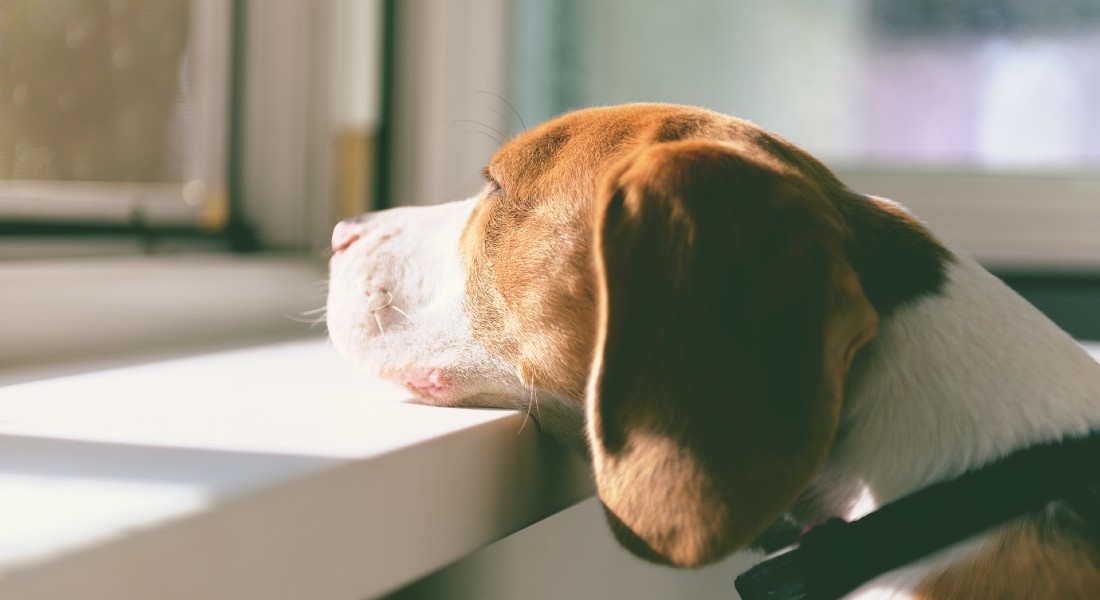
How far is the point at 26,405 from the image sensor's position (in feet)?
2.81

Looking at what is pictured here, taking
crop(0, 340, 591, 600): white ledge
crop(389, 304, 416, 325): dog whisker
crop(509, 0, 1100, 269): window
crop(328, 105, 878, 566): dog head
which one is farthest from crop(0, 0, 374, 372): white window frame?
crop(328, 105, 878, 566): dog head

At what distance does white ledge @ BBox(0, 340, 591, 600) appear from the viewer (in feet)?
1.71

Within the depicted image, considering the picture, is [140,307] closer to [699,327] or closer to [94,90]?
[94,90]

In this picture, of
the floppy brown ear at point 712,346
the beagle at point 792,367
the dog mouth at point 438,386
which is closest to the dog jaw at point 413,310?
the dog mouth at point 438,386

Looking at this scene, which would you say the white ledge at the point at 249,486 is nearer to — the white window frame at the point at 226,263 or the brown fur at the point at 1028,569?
the white window frame at the point at 226,263

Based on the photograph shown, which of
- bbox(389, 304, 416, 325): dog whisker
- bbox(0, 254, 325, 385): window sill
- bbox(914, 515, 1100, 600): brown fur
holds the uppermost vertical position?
bbox(389, 304, 416, 325): dog whisker

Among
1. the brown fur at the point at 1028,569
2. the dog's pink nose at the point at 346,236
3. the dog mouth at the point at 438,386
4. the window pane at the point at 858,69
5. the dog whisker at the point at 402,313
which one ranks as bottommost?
the dog mouth at the point at 438,386

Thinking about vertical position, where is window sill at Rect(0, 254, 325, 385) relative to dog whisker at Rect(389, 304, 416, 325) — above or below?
below

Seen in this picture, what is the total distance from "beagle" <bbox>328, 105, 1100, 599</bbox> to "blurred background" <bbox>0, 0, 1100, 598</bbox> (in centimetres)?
49

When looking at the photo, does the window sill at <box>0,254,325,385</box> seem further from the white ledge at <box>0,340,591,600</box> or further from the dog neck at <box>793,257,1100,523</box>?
the dog neck at <box>793,257,1100,523</box>

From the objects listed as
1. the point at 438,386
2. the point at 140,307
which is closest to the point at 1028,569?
the point at 438,386

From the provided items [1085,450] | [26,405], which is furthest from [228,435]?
[1085,450]

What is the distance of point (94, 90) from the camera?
58.4 inches

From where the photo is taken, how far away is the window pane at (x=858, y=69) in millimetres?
2025
